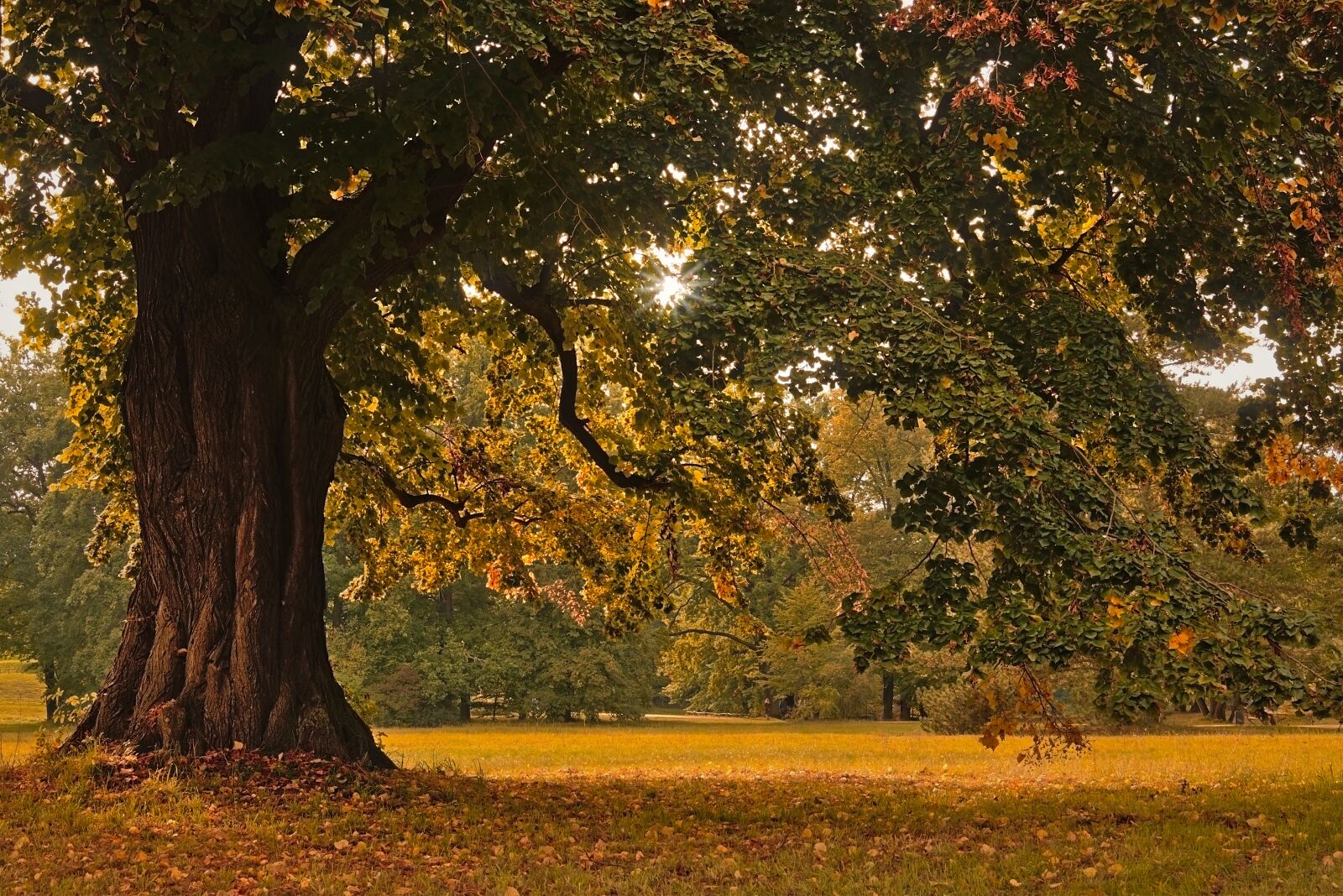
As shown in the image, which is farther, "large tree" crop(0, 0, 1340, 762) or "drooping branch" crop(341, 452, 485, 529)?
"drooping branch" crop(341, 452, 485, 529)

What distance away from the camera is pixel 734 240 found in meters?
9.02

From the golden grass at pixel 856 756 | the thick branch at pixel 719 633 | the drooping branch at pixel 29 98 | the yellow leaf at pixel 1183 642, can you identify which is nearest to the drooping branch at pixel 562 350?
the thick branch at pixel 719 633

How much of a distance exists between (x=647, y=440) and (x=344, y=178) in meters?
6.38

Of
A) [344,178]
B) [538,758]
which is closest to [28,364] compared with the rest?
[538,758]

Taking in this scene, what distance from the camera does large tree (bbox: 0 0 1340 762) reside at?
7.96m

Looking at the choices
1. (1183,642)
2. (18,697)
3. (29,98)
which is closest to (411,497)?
(29,98)

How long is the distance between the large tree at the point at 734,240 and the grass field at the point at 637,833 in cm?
106

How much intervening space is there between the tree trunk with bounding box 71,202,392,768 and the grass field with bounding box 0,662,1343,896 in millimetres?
783

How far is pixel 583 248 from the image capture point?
11156mm

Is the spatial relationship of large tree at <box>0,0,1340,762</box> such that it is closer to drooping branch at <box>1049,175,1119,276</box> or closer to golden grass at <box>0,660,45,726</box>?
drooping branch at <box>1049,175,1119,276</box>

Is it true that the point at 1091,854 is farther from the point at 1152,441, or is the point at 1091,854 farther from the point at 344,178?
the point at 344,178

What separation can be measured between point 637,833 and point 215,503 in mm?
4972

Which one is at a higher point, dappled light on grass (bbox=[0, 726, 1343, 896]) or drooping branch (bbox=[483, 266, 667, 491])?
drooping branch (bbox=[483, 266, 667, 491])

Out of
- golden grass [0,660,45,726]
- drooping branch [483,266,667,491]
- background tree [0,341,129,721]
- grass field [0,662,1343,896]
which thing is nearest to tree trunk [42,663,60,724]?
background tree [0,341,129,721]
